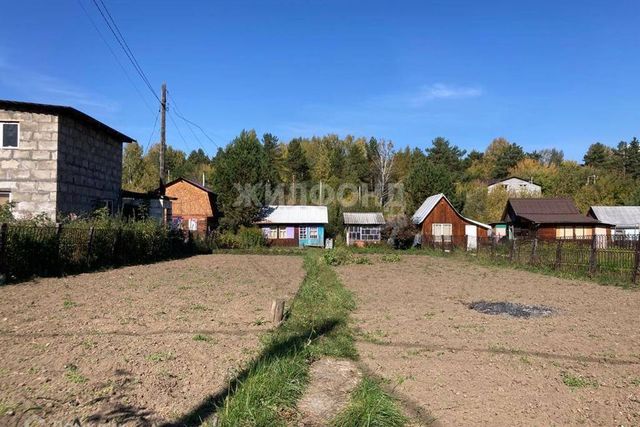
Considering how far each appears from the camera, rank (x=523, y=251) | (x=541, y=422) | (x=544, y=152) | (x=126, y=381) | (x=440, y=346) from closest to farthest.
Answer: (x=541, y=422), (x=126, y=381), (x=440, y=346), (x=523, y=251), (x=544, y=152)

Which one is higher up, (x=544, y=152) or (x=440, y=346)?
(x=544, y=152)

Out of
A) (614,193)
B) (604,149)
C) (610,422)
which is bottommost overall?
(610,422)

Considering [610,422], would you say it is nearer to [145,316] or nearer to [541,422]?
[541,422]

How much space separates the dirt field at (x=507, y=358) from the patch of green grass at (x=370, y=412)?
325mm

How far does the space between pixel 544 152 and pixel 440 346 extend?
4340 inches

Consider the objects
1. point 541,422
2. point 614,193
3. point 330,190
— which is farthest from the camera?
point 330,190

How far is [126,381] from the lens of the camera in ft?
16.1

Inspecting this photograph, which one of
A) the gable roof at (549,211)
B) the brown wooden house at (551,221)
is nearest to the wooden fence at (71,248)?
the brown wooden house at (551,221)

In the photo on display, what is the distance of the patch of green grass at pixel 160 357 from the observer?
5730 mm

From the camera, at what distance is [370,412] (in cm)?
417

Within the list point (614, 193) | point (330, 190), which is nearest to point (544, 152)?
point (614, 193)

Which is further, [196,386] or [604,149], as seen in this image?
[604,149]

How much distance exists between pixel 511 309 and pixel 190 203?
38.3 metres

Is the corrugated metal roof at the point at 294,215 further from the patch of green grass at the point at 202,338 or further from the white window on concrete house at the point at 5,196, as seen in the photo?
the patch of green grass at the point at 202,338
